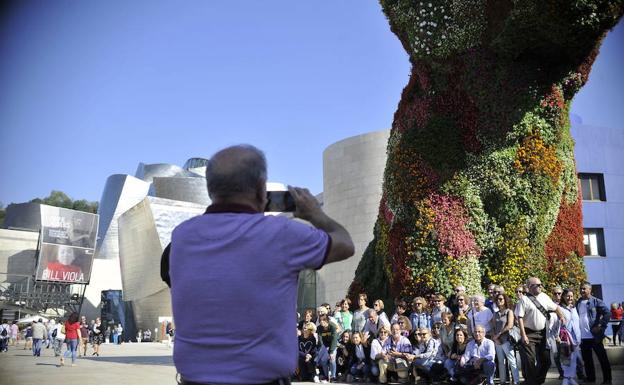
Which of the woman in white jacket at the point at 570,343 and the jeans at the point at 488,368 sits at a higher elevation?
the woman in white jacket at the point at 570,343

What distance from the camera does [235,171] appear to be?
7.07 feet

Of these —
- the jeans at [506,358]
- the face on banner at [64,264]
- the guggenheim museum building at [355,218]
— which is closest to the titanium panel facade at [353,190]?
the guggenheim museum building at [355,218]

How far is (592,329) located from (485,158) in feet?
12.5

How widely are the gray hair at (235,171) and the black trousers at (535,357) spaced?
679 cm

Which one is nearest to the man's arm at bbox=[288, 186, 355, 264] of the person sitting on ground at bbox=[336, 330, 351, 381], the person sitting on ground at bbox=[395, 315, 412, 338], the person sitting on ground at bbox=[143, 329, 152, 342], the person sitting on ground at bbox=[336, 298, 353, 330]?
the person sitting on ground at bbox=[395, 315, 412, 338]

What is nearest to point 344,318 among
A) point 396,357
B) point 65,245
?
point 396,357

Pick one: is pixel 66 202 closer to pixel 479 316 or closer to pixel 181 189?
pixel 181 189

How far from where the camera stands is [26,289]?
160 ft

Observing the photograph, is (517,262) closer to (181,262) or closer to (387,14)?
(387,14)

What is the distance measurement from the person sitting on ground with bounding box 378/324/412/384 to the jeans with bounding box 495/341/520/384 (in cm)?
156

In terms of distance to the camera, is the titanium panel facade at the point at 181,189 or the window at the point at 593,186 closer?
the window at the point at 593,186

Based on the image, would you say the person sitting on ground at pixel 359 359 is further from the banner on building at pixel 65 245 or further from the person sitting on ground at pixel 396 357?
the banner on building at pixel 65 245

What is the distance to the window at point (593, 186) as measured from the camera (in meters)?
27.0

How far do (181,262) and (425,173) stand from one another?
10.0 metres
